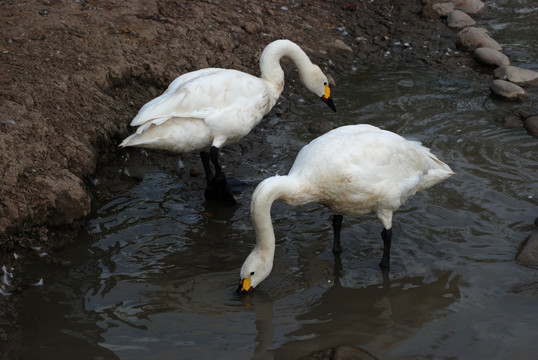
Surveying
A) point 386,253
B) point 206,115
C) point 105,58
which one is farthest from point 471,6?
point 386,253

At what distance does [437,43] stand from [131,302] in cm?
704

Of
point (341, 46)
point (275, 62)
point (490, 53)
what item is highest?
point (275, 62)

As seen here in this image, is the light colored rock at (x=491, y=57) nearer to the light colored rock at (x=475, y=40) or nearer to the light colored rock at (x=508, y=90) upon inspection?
the light colored rock at (x=475, y=40)

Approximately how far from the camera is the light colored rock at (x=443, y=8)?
37.3 feet

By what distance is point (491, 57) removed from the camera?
9.62 metres

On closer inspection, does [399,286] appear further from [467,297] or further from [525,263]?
[525,263]

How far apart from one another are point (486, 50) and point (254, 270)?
19.9ft

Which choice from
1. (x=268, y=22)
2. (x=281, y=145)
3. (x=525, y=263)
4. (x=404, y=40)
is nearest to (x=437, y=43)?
(x=404, y=40)

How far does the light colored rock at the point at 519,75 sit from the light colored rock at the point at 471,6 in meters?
2.70

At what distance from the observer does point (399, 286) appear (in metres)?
5.38

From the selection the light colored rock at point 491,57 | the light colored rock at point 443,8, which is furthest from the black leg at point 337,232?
the light colored rock at point 443,8

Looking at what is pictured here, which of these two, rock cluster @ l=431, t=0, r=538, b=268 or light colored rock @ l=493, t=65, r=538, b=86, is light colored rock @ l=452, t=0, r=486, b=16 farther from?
light colored rock @ l=493, t=65, r=538, b=86

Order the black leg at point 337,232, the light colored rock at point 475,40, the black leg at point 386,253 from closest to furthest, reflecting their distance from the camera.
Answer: the black leg at point 386,253 < the black leg at point 337,232 < the light colored rock at point 475,40

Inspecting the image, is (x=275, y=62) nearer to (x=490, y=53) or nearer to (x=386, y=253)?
(x=386, y=253)
